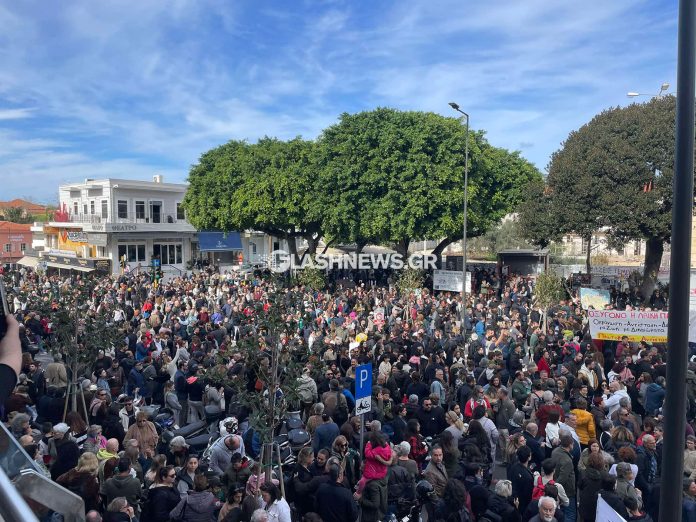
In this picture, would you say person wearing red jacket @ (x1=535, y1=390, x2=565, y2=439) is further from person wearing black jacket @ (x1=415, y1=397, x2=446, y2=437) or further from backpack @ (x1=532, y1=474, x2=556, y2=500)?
backpack @ (x1=532, y1=474, x2=556, y2=500)

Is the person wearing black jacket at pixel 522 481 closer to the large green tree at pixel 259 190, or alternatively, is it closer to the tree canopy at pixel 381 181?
the tree canopy at pixel 381 181

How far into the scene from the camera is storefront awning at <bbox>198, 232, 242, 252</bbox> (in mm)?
47344

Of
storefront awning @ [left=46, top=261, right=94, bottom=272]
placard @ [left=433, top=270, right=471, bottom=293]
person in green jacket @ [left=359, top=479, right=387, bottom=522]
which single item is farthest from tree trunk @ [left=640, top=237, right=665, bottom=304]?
storefront awning @ [left=46, top=261, right=94, bottom=272]

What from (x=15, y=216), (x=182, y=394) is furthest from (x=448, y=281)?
(x=15, y=216)

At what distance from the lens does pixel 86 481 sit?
19.8ft

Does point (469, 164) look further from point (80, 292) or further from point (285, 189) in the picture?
point (80, 292)

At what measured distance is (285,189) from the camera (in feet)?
110

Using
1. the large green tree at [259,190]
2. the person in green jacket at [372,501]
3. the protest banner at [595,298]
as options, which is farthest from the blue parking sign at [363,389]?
the large green tree at [259,190]

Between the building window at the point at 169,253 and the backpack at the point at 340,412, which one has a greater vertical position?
the building window at the point at 169,253

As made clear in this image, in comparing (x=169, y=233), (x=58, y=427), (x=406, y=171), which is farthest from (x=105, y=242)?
(x=58, y=427)

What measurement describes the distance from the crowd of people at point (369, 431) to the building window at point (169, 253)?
33.4 metres

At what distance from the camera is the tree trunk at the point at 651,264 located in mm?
26562

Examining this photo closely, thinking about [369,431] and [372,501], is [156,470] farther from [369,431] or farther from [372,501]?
[369,431]

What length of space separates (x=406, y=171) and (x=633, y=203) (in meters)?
10.4
